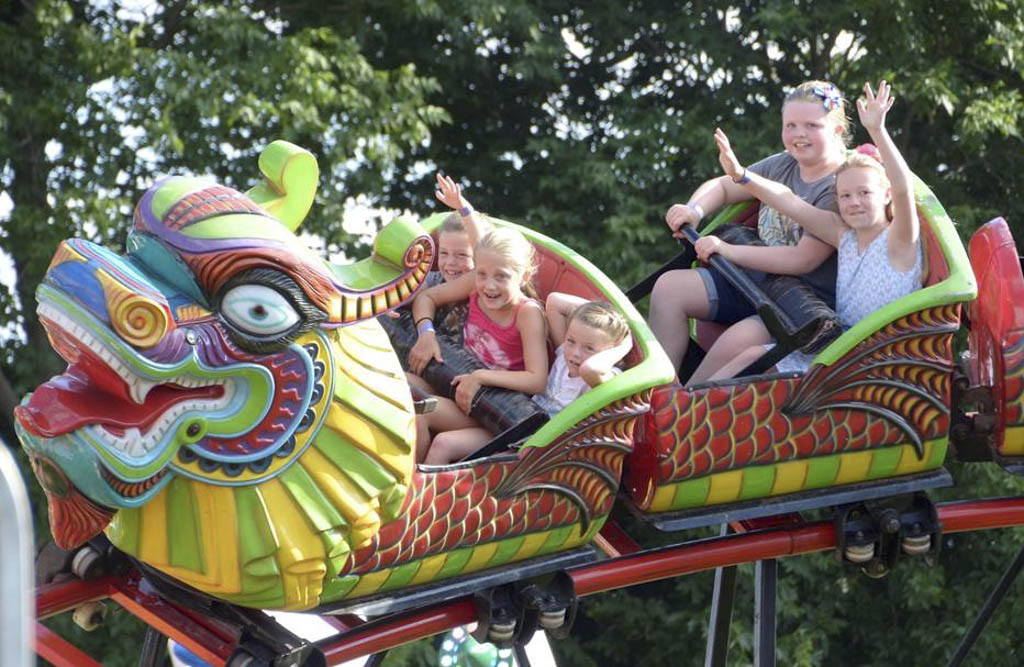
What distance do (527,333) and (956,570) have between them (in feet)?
20.0

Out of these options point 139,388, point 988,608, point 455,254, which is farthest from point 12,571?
point 988,608

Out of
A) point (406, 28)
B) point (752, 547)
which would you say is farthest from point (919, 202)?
point (406, 28)

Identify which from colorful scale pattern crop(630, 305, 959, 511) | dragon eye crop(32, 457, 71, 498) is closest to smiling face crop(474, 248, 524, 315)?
colorful scale pattern crop(630, 305, 959, 511)

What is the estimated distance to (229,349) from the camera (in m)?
3.44

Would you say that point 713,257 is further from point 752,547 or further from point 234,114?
point 234,114

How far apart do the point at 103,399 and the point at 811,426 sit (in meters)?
1.75

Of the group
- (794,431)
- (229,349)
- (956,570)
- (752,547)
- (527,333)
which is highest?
(229,349)

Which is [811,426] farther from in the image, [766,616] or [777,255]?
[766,616]

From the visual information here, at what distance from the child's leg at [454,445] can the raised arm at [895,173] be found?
1146 mm

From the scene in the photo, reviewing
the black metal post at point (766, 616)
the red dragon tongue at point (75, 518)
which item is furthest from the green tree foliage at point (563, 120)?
the red dragon tongue at point (75, 518)

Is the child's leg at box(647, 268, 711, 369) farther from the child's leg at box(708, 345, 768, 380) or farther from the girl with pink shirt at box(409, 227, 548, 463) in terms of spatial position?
the girl with pink shirt at box(409, 227, 548, 463)

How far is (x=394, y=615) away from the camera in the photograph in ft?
13.2

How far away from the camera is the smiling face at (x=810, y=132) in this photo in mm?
4758

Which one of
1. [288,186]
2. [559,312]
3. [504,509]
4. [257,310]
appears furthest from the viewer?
[559,312]
